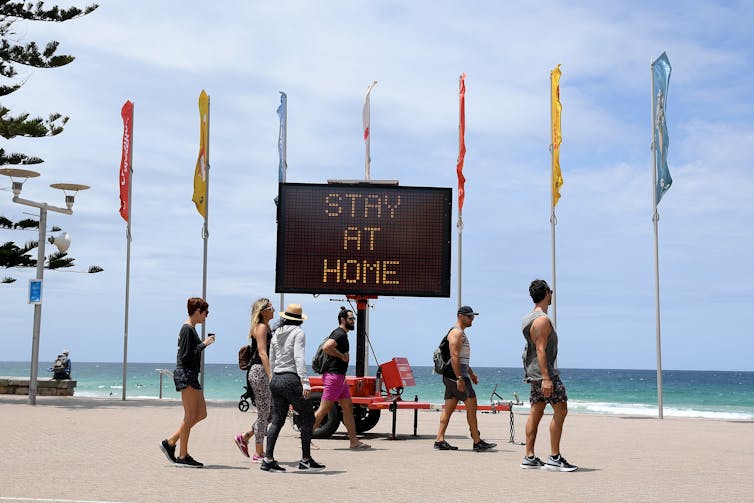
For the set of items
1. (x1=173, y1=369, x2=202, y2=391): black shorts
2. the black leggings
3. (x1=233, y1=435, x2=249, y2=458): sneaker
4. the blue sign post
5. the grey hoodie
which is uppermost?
the blue sign post

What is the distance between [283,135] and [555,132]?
8074mm

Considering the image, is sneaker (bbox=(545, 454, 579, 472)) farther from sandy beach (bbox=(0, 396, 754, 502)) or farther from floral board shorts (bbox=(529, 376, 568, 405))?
floral board shorts (bbox=(529, 376, 568, 405))

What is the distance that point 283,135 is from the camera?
93.9ft

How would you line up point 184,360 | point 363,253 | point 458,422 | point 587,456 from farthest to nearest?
1. point 458,422
2. point 363,253
3. point 587,456
4. point 184,360

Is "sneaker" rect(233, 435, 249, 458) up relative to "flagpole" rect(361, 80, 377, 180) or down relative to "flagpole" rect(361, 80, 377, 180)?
down

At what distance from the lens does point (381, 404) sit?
1472cm

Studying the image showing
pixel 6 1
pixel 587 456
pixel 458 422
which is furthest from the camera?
pixel 6 1

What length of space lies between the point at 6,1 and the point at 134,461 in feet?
71.4

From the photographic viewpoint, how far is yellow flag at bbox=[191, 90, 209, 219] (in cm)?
2881

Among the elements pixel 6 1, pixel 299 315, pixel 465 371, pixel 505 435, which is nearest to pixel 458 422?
pixel 505 435

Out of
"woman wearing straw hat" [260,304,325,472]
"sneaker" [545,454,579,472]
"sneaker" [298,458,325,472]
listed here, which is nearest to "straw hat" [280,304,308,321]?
"woman wearing straw hat" [260,304,325,472]

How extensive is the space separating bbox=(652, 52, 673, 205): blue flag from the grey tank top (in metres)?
14.7

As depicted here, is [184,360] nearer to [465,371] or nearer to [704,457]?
[465,371]

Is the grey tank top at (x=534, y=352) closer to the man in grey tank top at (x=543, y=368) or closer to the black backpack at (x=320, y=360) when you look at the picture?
the man in grey tank top at (x=543, y=368)
